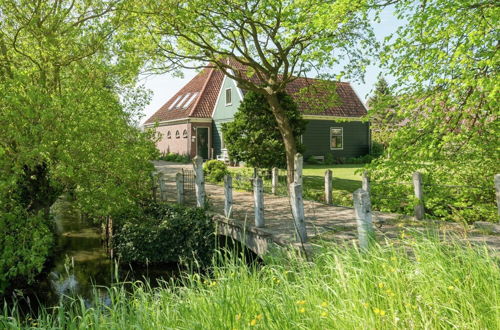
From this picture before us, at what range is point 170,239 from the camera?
10070 millimetres

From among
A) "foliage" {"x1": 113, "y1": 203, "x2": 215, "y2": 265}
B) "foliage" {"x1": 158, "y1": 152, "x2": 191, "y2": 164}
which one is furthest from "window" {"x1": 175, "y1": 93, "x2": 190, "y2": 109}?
"foliage" {"x1": 113, "y1": 203, "x2": 215, "y2": 265}

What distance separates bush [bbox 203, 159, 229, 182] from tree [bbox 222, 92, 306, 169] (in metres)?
1.81

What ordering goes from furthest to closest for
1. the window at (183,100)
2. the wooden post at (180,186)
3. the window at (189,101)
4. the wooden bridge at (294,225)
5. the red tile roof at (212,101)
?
1. the window at (183,100)
2. the window at (189,101)
3. the red tile roof at (212,101)
4. the wooden post at (180,186)
5. the wooden bridge at (294,225)

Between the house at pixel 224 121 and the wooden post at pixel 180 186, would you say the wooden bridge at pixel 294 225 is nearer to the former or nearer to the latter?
the wooden post at pixel 180 186

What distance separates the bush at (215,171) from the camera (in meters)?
19.0

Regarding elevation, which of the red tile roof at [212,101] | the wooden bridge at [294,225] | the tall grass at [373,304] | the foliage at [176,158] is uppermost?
the red tile roof at [212,101]

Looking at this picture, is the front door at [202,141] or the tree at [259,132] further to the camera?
the front door at [202,141]

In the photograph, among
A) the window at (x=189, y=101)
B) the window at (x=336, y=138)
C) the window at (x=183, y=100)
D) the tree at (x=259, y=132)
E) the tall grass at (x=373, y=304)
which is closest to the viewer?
the tall grass at (x=373, y=304)

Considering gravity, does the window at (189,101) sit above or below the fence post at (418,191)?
above

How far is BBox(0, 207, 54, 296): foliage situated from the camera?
7.61 meters

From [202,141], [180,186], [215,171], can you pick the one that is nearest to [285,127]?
[180,186]

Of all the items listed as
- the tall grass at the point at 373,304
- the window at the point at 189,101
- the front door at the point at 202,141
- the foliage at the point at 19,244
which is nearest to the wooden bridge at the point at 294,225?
the tall grass at the point at 373,304

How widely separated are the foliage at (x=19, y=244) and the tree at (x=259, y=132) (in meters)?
9.95

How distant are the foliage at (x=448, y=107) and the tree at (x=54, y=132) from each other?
655 cm
